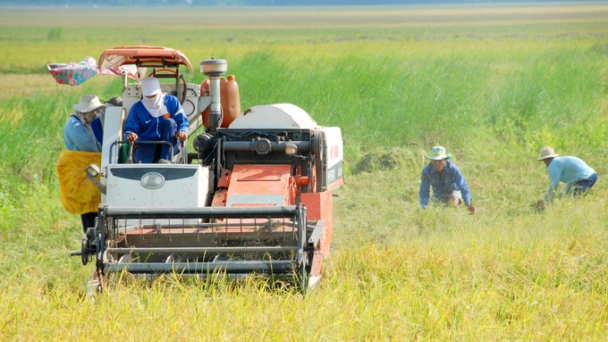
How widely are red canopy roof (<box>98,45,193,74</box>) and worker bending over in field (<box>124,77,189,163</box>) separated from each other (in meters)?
0.36

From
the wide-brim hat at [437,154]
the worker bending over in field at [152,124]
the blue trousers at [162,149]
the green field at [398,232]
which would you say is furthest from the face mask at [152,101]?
the wide-brim hat at [437,154]

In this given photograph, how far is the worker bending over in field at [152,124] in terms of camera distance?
288 inches

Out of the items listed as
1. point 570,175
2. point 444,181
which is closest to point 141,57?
point 444,181

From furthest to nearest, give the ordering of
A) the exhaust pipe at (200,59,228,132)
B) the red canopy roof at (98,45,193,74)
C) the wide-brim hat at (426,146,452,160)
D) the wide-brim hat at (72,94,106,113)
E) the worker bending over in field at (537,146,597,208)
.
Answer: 1. the worker bending over in field at (537,146,597,208)
2. the wide-brim hat at (426,146,452,160)
3. the wide-brim hat at (72,94,106,113)
4. the red canopy roof at (98,45,193,74)
5. the exhaust pipe at (200,59,228,132)

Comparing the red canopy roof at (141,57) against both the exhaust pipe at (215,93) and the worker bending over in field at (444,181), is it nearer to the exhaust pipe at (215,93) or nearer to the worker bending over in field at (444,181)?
the exhaust pipe at (215,93)

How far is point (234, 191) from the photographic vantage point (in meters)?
6.84

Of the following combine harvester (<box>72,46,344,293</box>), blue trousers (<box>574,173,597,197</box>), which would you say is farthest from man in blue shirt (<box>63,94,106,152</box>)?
blue trousers (<box>574,173,597,197</box>)

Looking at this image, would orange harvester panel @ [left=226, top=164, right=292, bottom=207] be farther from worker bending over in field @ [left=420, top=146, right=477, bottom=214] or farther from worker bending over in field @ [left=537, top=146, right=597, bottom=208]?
worker bending over in field @ [left=537, top=146, right=597, bottom=208]

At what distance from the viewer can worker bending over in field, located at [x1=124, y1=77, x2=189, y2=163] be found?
24.0 feet

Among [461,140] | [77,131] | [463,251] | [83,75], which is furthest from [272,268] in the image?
[461,140]

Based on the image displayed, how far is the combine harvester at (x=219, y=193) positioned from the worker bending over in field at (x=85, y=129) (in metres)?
0.48

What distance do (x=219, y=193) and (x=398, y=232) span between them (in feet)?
7.24

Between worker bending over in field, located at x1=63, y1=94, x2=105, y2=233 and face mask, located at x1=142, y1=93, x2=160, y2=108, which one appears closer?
face mask, located at x1=142, y1=93, x2=160, y2=108

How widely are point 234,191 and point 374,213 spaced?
285cm
